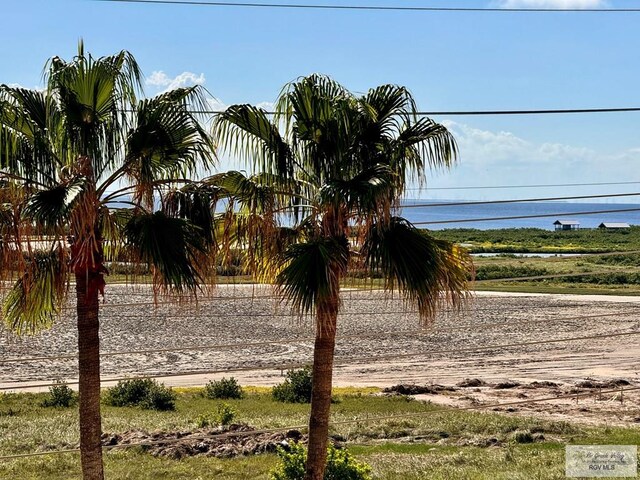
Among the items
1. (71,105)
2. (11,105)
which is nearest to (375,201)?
(71,105)

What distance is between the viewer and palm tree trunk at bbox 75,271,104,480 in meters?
9.69

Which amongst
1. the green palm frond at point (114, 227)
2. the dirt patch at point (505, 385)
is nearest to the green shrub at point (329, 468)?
the green palm frond at point (114, 227)

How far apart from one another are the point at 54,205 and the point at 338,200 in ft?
9.14

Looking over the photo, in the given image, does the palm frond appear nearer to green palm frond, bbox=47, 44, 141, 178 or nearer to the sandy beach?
green palm frond, bbox=47, 44, 141, 178

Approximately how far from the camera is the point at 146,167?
31.0 ft

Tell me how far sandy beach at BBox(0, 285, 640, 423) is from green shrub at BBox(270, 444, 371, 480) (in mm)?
10168

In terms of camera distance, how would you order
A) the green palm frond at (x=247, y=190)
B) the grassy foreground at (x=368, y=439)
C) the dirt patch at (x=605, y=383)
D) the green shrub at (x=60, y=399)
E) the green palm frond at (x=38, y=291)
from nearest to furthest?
the green palm frond at (x=38, y=291) < the green palm frond at (x=247, y=190) < the grassy foreground at (x=368, y=439) < the green shrub at (x=60, y=399) < the dirt patch at (x=605, y=383)

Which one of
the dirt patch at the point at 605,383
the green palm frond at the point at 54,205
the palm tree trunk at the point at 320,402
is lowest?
the dirt patch at the point at 605,383

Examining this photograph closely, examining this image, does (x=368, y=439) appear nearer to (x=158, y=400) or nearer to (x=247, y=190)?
(x=158, y=400)

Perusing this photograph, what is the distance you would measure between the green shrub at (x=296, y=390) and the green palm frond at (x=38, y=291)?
50.6 feet

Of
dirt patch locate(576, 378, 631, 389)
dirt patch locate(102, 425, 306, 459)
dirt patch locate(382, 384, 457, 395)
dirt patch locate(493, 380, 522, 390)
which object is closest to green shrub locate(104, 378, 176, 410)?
dirt patch locate(102, 425, 306, 459)

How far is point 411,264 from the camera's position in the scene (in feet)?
31.2

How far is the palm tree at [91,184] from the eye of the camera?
910cm

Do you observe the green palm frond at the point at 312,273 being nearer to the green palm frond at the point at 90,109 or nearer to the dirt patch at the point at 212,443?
the green palm frond at the point at 90,109
